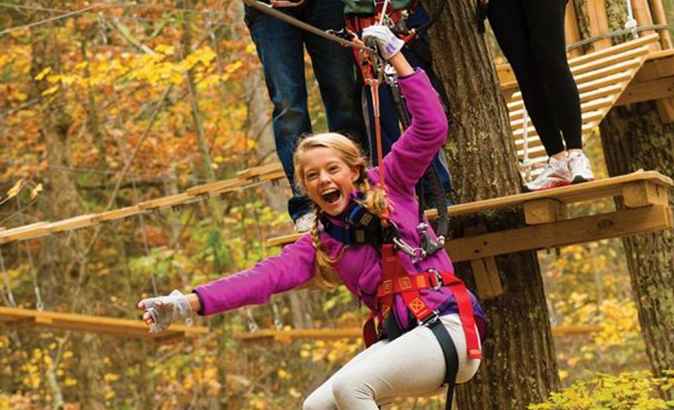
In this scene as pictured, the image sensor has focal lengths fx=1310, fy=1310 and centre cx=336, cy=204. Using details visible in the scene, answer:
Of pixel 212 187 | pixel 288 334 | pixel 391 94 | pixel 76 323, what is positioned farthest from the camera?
pixel 288 334

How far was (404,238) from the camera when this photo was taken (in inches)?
119

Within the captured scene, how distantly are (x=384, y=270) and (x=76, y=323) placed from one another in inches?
173

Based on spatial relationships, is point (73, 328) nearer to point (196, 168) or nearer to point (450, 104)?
point (450, 104)

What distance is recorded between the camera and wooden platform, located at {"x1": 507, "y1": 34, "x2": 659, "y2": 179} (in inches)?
177

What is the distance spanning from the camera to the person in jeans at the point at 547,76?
388 centimetres

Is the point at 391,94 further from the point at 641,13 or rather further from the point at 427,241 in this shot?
the point at 641,13

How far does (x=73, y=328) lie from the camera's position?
23.9ft

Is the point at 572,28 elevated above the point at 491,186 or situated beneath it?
elevated above

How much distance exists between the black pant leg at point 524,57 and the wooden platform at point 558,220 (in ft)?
0.74

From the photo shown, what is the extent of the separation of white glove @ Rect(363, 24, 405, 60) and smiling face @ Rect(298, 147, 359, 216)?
0.28 m

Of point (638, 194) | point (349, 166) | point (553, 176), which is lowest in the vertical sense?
point (638, 194)

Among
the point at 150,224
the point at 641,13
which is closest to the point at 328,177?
the point at 641,13

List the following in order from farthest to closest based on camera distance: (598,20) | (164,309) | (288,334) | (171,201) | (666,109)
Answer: (288,334) → (171,201) → (598,20) → (666,109) → (164,309)

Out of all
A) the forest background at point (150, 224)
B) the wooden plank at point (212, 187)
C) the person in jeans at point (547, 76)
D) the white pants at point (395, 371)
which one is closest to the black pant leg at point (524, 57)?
the person in jeans at point (547, 76)
